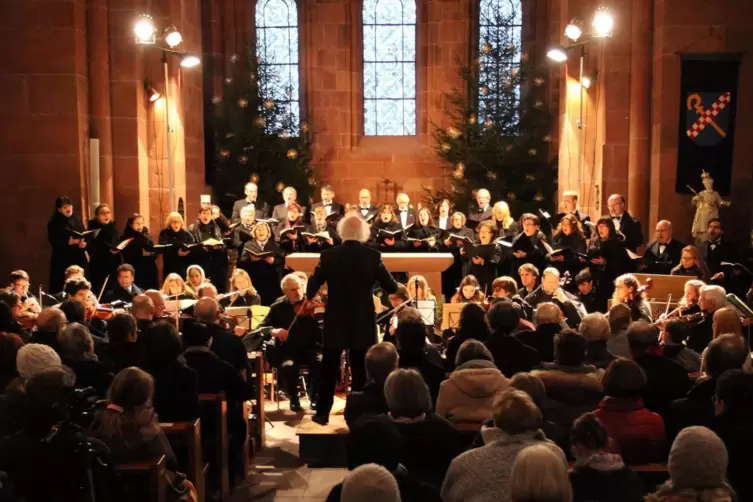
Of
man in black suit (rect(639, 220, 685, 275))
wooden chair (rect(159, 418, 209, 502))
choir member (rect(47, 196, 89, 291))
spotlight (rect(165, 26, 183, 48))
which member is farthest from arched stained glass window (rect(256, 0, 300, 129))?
wooden chair (rect(159, 418, 209, 502))

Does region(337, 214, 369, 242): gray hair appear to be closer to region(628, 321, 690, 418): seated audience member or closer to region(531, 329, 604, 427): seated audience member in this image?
region(531, 329, 604, 427): seated audience member

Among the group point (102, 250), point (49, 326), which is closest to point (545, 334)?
point (49, 326)

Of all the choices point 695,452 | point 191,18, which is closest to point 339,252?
point 695,452

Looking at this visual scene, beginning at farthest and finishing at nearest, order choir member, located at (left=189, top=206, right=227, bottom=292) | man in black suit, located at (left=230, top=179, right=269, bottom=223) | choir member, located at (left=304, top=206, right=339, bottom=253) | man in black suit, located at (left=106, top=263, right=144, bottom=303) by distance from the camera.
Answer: man in black suit, located at (left=230, top=179, right=269, bottom=223), choir member, located at (left=189, top=206, right=227, bottom=292), choir member, located at (left=304, top=206, right=339, bottom=253), man in black suit, located at (left=106, top=263, right=144, bottom=303)

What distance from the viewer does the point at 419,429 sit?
5141 mm

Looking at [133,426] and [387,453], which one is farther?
[133,426]

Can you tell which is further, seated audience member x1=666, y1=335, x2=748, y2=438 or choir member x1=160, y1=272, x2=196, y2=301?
choir member x1=160, y1=272, x2=196, y2=301

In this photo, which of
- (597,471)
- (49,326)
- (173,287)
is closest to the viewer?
(597,471)

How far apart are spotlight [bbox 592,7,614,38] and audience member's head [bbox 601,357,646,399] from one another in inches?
357

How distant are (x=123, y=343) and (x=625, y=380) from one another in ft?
10.5

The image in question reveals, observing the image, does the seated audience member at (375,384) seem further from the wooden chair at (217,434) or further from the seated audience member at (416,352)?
the wooden chair at (217,434)

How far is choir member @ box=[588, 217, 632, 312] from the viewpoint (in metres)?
12.0

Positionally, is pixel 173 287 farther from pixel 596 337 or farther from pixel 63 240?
pixel 596 337

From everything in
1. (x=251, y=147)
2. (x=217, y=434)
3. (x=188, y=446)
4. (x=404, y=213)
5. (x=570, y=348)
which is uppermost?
(x=251, y=147)
